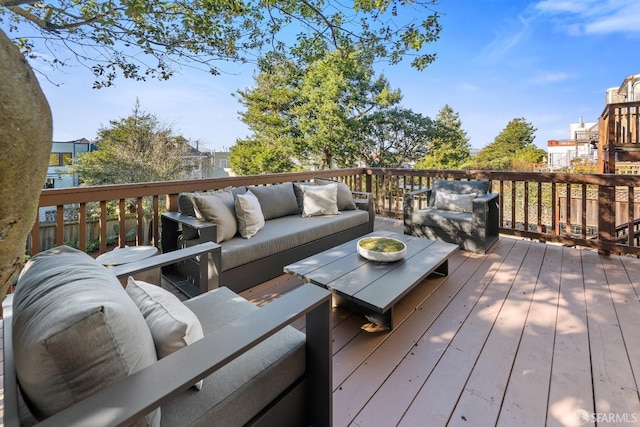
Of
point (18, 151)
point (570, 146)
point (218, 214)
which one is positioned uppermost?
point (570, 146)

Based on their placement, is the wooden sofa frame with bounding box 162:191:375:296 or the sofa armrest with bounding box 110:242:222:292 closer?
the sofa armrest with bounding box 110:242:222:292

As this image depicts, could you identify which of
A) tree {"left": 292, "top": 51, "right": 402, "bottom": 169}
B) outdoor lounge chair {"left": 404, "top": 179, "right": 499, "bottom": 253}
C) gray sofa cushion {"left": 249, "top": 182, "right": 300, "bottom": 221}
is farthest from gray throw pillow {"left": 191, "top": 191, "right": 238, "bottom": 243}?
tree {"left": 292, "top": 51, "right": 402, "bottom": 169}

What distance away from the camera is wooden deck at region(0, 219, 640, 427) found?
4.87ft

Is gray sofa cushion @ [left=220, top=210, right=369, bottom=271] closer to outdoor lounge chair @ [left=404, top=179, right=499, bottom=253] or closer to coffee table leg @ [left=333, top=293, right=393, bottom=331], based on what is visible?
outdoor lounge chair @ [left=404, top=179, right=499, bottom=253]

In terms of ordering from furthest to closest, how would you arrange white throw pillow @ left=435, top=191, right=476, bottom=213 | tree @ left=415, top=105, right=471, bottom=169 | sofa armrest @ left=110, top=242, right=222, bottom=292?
tree @ left=415, top=105, right=471, bottom=169
white throw pillow @ left=435, top=191, right=476, bottom=213
sofa armrest @ left=110, top=242, right=222, bottom=292

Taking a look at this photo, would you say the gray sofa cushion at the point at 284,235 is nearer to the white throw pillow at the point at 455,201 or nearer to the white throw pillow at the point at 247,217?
the white throw pillow at the point at 247,217

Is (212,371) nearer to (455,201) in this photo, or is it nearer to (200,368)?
(200,368)

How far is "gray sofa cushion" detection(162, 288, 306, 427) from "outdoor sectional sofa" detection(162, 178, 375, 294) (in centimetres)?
115

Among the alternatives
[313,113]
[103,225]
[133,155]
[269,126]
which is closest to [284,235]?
[103,225]

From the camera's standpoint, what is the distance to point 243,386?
1080mm

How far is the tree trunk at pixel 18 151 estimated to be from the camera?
1.60 ft

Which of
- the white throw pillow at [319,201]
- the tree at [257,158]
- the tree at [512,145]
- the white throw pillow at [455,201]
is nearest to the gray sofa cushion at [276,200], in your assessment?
the white throw pillow at [319,201]

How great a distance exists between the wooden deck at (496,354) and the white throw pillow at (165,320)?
85 cm

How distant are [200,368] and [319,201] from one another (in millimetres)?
3161
